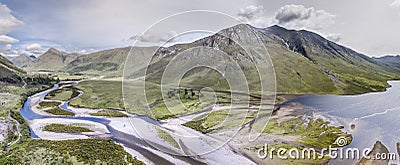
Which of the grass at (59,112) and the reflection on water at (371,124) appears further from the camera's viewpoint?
the grass at (59,112)

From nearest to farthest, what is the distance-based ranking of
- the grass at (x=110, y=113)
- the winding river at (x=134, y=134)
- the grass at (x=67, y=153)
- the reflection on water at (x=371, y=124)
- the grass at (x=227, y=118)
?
the grass at (x=227, y=118) < the grass at (x=67, y=153) < the winding river at (x=134, y=134) < the reflection on water at (x=371, y=124) < the grass at (x=110, y=113)

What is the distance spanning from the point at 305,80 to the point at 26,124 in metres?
116

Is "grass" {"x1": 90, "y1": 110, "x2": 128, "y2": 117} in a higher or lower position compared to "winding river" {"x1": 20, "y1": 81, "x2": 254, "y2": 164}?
higher

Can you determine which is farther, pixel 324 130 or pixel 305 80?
pixel 305 80

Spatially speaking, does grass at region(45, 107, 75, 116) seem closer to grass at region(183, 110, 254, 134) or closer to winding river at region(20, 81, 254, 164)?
winding river at region(20, 81, 254, 164)

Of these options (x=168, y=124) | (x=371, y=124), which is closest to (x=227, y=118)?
(x=168, y=124)

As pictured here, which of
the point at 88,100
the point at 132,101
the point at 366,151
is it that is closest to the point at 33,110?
the point at 88,100

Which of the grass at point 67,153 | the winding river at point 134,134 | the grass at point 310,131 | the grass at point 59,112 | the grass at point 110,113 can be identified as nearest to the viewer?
the grass at point 67,153

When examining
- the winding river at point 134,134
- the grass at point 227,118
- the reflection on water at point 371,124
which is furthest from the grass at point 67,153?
the reflection on water at point 371,124

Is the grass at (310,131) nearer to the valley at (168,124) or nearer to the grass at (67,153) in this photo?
the valley at (168,124)

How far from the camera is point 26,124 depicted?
4831 cm

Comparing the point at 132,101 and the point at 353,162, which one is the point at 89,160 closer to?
the point at 132,101

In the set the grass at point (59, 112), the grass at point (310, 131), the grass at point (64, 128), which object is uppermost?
the grass at point (59, 112)

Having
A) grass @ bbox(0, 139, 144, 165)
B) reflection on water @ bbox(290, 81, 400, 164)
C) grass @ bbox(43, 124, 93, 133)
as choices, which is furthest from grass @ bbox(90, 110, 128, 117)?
reflection on water @ bbox(290, 81, 400, 164)
